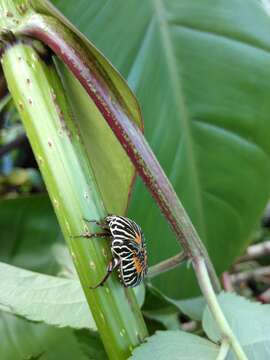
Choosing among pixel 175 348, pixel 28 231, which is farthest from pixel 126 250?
pixel 28 231

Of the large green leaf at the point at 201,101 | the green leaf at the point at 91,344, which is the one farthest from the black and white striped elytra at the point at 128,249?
the large green leaf at the point at 201,101

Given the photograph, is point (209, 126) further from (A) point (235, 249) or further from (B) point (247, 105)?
(A) point (235, 249)

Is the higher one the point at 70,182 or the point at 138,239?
the point at 70,182

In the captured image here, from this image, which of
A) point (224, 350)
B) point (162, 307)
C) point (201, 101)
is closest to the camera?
point (224, 350)

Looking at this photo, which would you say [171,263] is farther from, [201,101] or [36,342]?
[201,101]

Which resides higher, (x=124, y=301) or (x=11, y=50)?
(x=11, y=50)

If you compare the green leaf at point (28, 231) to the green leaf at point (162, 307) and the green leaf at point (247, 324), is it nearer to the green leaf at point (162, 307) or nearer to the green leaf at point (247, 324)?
the green leaf at point (162, 307)

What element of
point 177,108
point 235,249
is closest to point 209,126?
point 177,108
